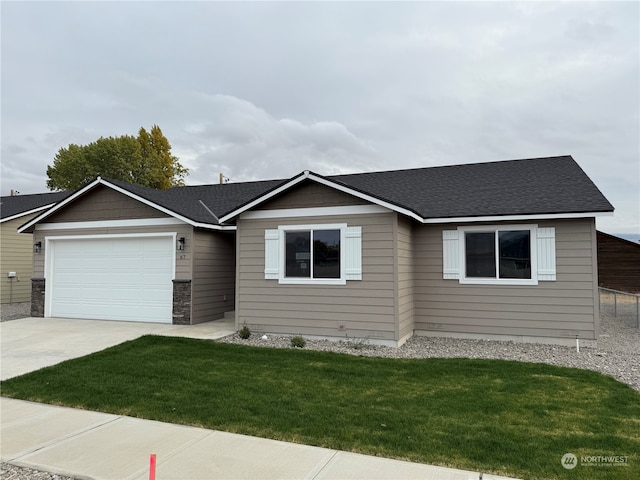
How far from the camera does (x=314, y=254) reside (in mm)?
9680

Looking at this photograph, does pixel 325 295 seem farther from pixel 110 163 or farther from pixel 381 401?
pixel 110 163

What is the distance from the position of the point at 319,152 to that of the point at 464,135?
438 inches

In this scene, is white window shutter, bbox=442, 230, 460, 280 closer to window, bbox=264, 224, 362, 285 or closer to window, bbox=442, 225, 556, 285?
window, bbox=442, 225, 556, 285

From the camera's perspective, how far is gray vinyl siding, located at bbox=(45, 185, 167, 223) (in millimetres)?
12078

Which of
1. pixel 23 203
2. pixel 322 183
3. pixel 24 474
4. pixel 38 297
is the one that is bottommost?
pixel 24 474

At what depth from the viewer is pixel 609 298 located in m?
17.4

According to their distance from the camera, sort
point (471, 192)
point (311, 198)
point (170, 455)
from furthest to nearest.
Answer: point (471, 192) < point (311, 198) < point (170, 455)

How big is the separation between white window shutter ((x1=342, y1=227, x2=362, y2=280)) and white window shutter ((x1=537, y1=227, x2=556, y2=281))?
154 inches

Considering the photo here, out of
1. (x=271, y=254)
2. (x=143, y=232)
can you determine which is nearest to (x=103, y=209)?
(x=143, y=232)

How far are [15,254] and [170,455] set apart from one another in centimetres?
1832

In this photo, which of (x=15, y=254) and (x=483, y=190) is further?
(x=15, y=254)

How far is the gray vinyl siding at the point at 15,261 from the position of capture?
17.6 m

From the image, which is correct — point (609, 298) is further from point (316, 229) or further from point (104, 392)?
point (104, 392)

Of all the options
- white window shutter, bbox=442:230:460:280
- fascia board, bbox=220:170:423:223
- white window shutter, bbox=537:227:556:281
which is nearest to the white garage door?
fascia board, bbox=220:170:423:223
